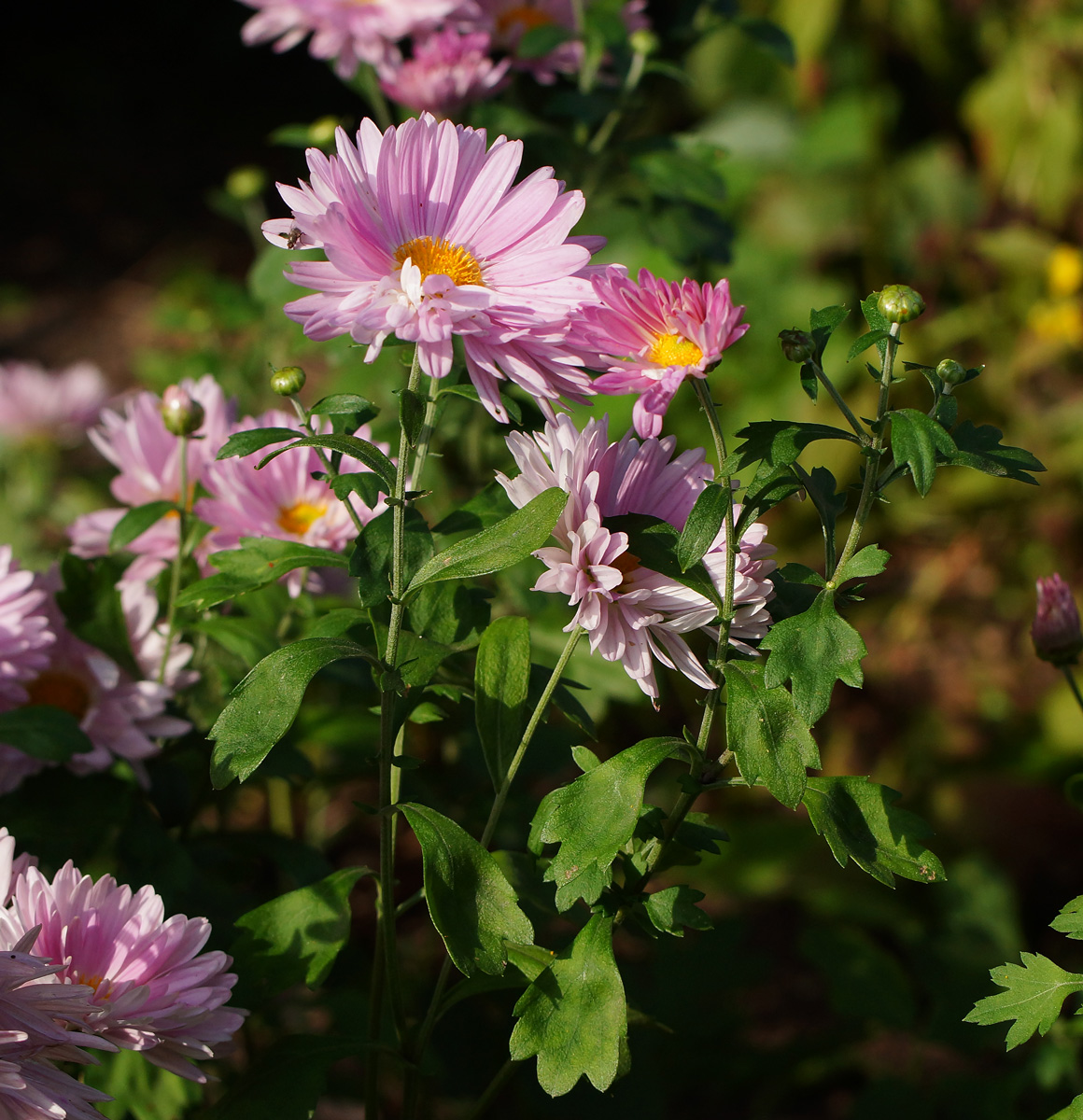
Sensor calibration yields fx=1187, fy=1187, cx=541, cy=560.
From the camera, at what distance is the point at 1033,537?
2.19 meters

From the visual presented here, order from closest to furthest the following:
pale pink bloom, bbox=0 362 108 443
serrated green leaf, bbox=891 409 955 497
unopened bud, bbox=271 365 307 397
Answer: serrated green leaf, bbox=891 409 955 497
unopened bud, bbox=271 365 307 397
pale pink bloom, bbox=0 362 108 443

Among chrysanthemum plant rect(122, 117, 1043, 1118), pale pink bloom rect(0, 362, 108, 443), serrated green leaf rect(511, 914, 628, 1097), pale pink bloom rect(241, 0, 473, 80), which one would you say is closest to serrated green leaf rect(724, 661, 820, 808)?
chrysanthemum plant rect(122, 117, 1043, 1118)

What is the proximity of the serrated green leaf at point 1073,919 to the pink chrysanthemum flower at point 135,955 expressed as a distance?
0.43m

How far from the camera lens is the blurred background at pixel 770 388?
1.10 metres

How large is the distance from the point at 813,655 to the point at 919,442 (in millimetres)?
110

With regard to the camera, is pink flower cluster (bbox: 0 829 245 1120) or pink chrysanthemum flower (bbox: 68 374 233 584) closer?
pink flower cluster (bbox: 0 829 245 1120)

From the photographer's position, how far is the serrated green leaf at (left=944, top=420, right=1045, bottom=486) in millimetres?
551

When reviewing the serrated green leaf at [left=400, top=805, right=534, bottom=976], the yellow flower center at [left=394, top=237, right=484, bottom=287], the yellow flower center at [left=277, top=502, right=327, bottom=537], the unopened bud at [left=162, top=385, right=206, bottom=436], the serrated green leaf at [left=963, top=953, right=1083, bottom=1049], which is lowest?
the serrated green leaf at [left=963, top=953, right=1083, bottom=1049]

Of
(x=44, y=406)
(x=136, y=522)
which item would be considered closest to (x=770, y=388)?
(x=44, y=406)

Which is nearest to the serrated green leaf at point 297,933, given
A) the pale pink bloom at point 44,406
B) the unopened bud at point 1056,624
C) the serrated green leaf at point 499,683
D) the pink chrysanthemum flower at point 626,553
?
the serrated green leaf at point 499,683

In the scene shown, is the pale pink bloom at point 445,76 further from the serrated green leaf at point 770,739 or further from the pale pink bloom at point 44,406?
the pale pink bloom at point 44,406

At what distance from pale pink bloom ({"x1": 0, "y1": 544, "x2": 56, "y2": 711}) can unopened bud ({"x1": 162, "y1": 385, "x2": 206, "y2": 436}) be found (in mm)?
132

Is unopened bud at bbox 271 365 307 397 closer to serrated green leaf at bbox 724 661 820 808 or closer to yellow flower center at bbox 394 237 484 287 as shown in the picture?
yellow flower center at bbox 394 237 484 287

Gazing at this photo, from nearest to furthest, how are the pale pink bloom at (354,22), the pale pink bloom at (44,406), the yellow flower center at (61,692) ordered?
1. the yellow flower center at (61,692)
2. the pale pink bloom at (354,22)
3. the pale pink bloom at (44,406)
